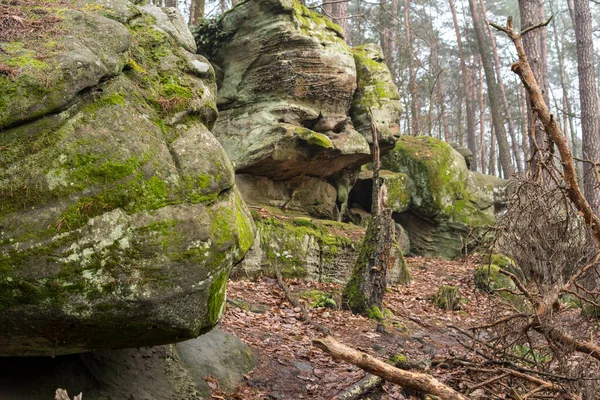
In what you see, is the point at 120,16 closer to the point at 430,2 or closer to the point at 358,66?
the point at 358,66

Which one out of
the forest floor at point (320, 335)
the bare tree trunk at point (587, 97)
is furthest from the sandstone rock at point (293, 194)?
the bare tree trunk at point (587, 97)

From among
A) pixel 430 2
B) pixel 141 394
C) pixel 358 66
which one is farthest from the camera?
pixel 430 2

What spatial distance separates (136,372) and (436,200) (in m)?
12.1

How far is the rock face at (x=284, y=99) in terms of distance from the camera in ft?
37.6

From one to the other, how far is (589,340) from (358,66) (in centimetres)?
1049

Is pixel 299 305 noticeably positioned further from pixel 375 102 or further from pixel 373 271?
pixel 375 102

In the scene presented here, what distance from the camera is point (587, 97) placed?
13.5m

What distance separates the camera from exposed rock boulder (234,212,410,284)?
985 cm

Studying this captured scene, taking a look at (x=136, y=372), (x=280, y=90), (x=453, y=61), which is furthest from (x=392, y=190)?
(x=453, y=61)

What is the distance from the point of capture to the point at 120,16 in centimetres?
491

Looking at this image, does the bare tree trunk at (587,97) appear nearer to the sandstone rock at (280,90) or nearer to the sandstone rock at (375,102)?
the sandstone rock at (375,102)

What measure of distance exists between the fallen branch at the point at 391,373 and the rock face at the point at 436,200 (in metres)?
11.2

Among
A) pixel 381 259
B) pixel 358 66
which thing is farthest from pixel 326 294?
pixel 358 66

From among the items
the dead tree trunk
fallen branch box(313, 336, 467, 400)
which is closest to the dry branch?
the dead tree trunk
